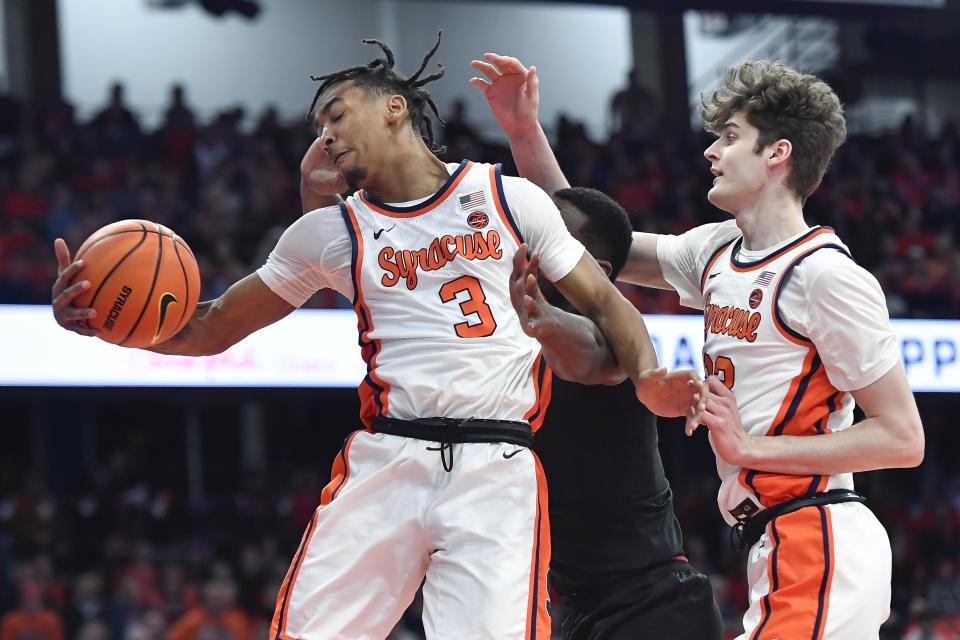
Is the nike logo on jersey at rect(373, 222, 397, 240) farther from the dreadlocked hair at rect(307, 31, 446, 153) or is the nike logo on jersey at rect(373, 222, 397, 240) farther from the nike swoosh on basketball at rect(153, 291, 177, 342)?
the nike swoosh on basketball at rect(153, 291, 177, 342)

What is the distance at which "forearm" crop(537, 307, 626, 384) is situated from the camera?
3191 mm

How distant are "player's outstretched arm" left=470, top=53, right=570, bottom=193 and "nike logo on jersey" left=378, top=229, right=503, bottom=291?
2.64 ft

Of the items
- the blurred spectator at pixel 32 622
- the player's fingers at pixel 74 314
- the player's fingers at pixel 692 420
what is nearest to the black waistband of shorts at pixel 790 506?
the player's fingers at pixel 692 420

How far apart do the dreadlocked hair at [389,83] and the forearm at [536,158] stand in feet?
1.68

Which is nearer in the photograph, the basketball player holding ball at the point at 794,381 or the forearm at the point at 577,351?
the basketball player holding ball at the point at 794,381

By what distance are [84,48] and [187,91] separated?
54.8 inches

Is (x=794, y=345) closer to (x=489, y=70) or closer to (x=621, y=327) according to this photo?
(x=621, y=327)

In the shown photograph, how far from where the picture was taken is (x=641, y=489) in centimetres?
385

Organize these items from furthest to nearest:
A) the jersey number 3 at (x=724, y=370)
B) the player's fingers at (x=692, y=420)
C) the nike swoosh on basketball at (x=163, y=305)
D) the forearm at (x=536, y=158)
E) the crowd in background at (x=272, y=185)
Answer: the crowd in background at (x=272, y=185), the forearm at (x=536, y=158), the nike swoosh on basketball at (x=163, y=305), the jersey number 3 at (x=724, y=370), the player's fingers at (x=692, y=420)

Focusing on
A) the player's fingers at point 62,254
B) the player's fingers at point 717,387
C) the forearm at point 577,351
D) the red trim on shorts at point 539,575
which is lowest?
the red trim on shorts at point 539,575

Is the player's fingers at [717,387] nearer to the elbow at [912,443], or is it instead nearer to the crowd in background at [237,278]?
the elbow at [912,443]

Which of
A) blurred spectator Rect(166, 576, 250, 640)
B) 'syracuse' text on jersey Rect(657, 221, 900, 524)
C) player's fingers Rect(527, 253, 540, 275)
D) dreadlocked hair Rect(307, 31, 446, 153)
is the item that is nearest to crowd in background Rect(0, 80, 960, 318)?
blurred spectator Rect(166, 576, 250, 640)

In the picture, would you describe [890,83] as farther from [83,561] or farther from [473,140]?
[83,561]

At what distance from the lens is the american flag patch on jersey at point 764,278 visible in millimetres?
3236
